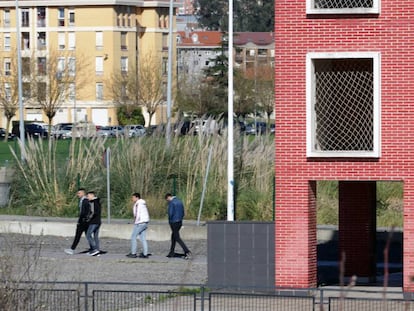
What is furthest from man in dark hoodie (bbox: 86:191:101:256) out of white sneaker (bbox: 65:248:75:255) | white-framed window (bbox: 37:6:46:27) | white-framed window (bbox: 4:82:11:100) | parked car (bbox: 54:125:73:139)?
white-framed window (bbox: 37:6:46:27)

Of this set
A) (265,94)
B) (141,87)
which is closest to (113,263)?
(141,87)

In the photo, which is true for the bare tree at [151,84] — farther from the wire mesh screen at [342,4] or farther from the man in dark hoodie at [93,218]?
the wire mesh screen at [342,4]

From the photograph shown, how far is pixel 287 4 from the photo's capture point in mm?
21359

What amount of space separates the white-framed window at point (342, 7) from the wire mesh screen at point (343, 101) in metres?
0.88

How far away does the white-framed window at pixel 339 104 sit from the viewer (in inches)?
840

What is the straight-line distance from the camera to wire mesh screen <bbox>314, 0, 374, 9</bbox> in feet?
69.6

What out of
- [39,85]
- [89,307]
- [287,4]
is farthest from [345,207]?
[39,85]

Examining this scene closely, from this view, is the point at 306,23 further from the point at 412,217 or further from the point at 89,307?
the point at 89,307

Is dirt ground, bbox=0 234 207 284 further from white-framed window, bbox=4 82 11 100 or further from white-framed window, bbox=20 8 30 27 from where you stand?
white-framed window, bbox=20 8 30 27

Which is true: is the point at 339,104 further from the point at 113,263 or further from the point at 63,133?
the point at 63,133

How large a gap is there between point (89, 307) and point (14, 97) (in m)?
75.1

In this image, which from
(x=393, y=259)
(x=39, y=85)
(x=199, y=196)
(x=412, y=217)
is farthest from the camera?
(x=39, y=85)

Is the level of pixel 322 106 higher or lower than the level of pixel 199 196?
higher

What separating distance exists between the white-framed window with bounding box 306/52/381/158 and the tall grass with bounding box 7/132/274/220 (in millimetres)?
14560
